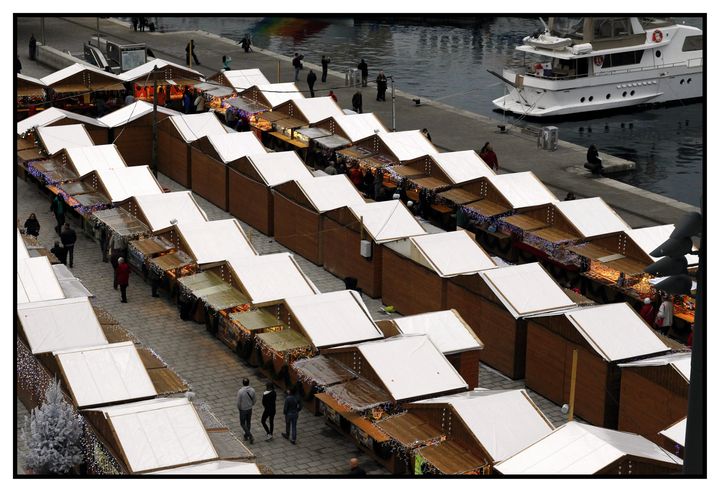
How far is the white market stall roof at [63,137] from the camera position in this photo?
124 feet

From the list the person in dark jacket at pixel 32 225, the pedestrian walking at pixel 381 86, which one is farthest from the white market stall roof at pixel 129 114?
the pedestrian walking at pixel 381 86

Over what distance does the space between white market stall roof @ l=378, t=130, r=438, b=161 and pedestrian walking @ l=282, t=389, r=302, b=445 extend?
15.3 meters

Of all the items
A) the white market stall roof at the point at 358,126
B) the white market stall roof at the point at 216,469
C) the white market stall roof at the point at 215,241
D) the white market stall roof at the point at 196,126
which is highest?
the white market stall roof at the point at 196,126

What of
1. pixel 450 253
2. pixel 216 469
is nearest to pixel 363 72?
pixel 450 253

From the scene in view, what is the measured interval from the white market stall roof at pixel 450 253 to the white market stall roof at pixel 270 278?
259 cm

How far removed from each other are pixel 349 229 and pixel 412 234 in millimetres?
1453

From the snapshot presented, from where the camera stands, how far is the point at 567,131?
55188 millimetres

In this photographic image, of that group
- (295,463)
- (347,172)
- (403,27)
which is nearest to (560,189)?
(347,172)

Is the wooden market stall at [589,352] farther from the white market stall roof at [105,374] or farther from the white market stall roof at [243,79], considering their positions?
the white market stall roof at [243,79]

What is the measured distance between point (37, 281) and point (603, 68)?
3627cm

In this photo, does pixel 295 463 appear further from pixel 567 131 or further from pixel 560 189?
pixel 567 131

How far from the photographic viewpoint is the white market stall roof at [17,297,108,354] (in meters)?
23.5

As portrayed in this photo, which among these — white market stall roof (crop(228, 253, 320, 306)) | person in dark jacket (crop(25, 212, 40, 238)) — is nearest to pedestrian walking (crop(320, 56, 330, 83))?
person in dark jacket (crop(25, 212, 40, 238))

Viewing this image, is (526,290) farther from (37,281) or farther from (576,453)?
(37,281)
